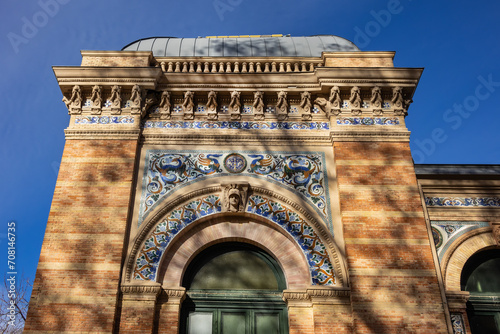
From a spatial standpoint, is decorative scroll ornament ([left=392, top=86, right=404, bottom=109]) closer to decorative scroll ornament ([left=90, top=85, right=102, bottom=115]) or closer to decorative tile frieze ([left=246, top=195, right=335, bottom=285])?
decorative tile frieze ([left=246, top=195, right=335, bottom=285])

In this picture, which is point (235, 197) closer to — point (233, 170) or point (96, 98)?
point (233, 170)

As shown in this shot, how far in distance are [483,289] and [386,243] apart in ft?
8.89

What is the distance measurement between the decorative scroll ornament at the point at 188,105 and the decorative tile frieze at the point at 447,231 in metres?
6.03

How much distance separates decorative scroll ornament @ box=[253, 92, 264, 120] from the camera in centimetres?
1110

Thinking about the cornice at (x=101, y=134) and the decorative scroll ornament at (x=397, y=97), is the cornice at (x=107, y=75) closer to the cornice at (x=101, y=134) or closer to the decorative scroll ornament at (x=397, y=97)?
the cornice at (x=101, y=134)

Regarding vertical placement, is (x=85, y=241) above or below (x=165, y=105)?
below

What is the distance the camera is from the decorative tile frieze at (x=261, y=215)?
9.37 meters

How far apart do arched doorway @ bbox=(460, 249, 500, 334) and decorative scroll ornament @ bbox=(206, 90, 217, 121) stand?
6.55 m

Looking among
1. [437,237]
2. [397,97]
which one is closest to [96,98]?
[397,97]

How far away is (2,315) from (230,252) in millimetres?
15195

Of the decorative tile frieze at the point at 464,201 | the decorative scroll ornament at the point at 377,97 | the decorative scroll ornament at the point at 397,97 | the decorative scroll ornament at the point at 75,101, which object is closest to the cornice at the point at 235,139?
the decorative scroll ornament at the point at 377,97

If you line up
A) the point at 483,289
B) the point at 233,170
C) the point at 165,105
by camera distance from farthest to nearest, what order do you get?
the point at 165,105 < the point at 233,170 < the point at 483,289

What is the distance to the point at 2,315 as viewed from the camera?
2036cm

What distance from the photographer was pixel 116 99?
437 inches
